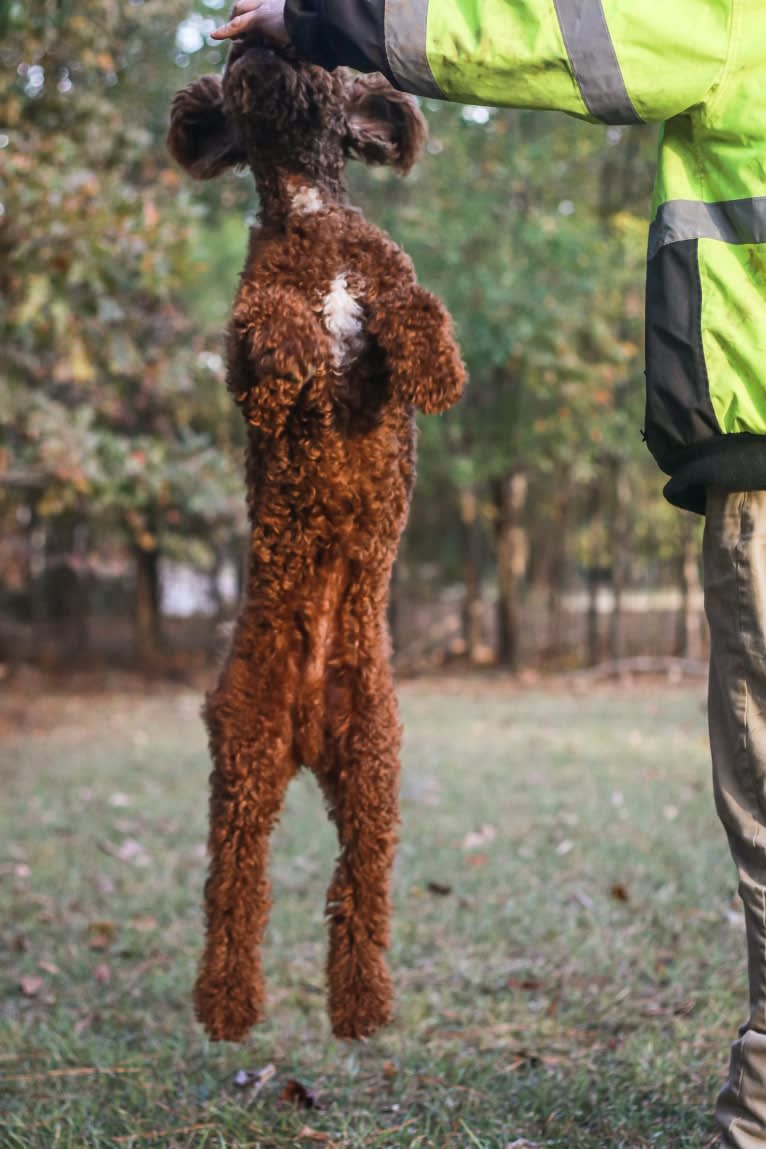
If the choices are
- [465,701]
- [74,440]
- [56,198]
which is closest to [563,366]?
[465,701]

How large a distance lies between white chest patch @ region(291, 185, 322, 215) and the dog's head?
0.04 m

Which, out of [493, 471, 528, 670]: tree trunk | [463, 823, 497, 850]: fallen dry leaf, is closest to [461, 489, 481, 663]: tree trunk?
[493, 471, 528, 670]: tree trunk

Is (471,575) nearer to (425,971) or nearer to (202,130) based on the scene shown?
(425,971)

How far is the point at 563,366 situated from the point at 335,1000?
11389 millimetres

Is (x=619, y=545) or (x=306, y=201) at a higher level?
(x=306, y=201)

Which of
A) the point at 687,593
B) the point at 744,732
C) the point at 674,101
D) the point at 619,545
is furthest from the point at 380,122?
the point at 687,593

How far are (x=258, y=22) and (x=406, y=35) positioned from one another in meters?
0.40

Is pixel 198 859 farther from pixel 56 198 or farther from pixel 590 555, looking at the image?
pixel 590 555

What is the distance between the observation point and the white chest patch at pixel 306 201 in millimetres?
2215

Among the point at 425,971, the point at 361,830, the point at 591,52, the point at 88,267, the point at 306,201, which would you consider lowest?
the point at 425,971

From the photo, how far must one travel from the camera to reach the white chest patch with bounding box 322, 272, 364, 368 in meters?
2.15

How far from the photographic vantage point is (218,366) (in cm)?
654

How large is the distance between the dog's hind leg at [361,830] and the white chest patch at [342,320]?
65cm

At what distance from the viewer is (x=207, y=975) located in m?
2.39
